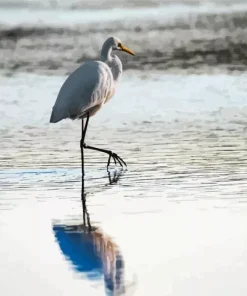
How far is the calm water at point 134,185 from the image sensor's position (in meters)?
6.14

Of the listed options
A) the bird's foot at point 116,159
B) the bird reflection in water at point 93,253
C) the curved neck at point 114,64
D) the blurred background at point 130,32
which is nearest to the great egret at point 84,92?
the bird's foot at point 116,159

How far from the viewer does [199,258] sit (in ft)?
21.0

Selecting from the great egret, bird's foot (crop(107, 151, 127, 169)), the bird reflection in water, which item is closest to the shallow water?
the bird reflection in water

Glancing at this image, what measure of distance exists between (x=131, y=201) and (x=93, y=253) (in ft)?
5.67

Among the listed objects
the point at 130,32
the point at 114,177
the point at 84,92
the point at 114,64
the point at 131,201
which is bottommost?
the point at 131,201

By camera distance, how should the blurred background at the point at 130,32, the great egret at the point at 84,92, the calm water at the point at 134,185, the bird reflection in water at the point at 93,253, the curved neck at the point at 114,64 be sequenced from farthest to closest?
1. the blurred background at the point at 130,32
2. the curved neck at the point at 114,64
3. the great egret at the point at 84,92
4. the calm water at the point at 134,185
5. the bird reflection in water at the point at 93,253

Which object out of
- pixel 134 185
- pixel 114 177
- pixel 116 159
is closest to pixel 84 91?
pixel 116 159

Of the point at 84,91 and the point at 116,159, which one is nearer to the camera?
the point at 116,159

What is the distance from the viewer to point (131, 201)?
8.37m

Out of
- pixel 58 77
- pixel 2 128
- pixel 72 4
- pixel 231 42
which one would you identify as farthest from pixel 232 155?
pixel 72 4

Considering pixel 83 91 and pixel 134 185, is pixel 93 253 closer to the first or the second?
pixel 134 185

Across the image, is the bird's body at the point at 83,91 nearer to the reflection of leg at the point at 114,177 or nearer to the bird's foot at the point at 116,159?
the bird's foot at the point at 116,159

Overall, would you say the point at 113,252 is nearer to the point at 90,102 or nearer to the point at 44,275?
the point at 44,275

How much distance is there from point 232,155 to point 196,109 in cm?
407
